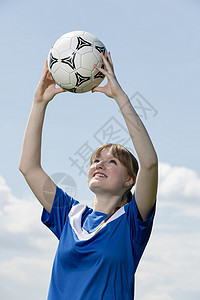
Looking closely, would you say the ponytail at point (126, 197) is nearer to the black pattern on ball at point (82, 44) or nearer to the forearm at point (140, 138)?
the forearm at point (140, 138)

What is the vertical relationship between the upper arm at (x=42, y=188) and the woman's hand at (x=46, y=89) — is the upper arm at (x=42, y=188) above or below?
below

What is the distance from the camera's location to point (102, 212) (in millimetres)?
4258

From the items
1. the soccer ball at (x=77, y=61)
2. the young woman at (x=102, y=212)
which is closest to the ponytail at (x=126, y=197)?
the young woman at (x=102, y=212)

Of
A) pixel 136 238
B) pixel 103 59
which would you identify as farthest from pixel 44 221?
pixel 103 59

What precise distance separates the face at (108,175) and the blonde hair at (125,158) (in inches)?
1.7

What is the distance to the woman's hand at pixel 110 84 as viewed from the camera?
12.7 feet

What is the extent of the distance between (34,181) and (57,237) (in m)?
0.73

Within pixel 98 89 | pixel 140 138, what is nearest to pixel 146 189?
pixel 140 138

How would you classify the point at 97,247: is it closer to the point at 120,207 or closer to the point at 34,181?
the point at 120,207

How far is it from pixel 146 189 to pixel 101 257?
0.83 meters

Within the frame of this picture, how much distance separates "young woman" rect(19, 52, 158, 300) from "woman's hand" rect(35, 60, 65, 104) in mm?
12

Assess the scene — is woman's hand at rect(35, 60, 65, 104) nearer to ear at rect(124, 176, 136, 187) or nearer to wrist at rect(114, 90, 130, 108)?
wrist at rect(114, 90, 130, 108)

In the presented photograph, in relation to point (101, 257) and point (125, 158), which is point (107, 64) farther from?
point (101, 257)

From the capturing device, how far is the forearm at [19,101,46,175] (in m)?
4.49
